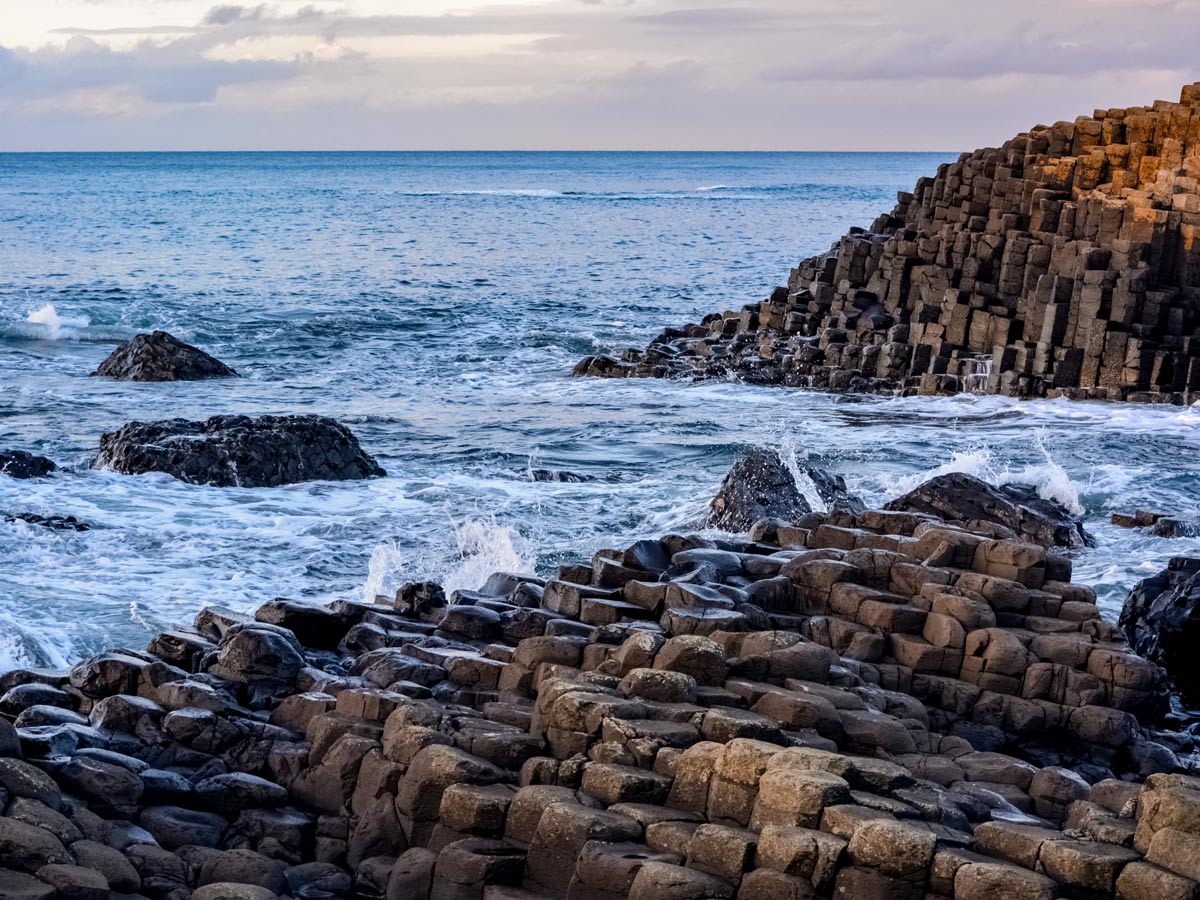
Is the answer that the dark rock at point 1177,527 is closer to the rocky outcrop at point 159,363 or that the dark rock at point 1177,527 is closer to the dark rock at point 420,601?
the dark rock at point 420,601

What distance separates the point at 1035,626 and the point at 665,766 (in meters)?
5.03

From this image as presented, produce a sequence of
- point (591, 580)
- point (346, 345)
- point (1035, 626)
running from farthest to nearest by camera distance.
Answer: point (346, 345), point (591, 580), point (1035, 626)

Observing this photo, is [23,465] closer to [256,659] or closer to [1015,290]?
[256,659]

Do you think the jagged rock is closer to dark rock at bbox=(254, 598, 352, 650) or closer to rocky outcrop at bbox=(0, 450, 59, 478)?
dark rock at bbox=(254, 598, 352, 650)

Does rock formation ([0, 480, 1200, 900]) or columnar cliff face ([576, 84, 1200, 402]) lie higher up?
columnar cliff face ([576, 84, 1200, 402])

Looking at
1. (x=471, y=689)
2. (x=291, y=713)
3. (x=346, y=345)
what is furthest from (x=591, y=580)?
(x=346, y=345)

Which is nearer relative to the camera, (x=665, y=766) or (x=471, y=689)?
(x=665, y=766)

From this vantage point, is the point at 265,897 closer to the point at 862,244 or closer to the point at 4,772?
the point at 4,772

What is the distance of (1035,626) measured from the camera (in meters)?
13.5

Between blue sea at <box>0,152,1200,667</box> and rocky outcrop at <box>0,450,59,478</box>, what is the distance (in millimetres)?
332

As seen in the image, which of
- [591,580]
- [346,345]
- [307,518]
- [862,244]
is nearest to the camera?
[591,580]

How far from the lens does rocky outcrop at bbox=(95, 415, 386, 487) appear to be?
22750mm

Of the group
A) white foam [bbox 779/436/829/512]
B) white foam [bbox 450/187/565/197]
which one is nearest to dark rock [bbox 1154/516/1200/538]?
white foam [bbox 779/436/829/512]

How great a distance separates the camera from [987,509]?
19719 mm
